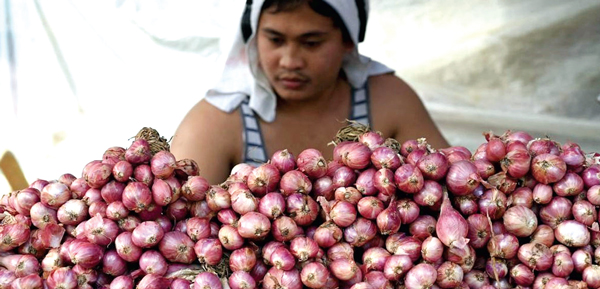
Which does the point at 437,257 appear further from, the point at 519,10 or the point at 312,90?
the point at 519,10

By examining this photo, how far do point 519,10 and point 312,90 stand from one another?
1021 millimetres

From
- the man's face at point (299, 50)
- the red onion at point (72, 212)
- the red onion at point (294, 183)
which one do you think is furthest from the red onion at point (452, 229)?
the man's face at point (299, 50)

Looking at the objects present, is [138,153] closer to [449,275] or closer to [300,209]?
[300,209]

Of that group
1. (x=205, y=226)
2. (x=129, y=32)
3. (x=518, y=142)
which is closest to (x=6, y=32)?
(x=129, y=32)

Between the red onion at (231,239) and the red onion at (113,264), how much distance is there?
148 mm

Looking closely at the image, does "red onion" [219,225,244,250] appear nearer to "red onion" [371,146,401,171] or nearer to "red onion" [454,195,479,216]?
"red onion" [371,146,401,171]

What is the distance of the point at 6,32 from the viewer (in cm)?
237

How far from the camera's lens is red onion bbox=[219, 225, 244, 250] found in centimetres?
89

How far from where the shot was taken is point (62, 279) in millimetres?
854

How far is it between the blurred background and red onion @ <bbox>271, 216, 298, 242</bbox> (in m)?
1.53

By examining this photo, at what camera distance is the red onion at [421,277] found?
86cm

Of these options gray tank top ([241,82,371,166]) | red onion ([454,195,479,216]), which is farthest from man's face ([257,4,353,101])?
red onion ([454,195,479,216])

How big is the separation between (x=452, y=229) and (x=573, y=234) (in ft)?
0.66

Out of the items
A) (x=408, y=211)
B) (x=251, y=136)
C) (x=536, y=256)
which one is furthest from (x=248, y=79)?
(x=536, y=256)
